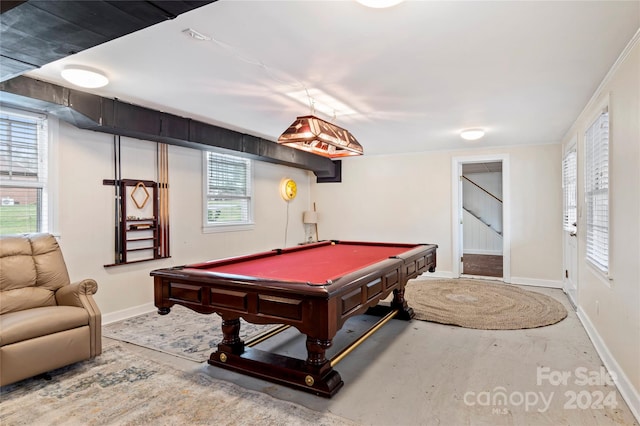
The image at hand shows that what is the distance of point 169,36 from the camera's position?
2.18 metres

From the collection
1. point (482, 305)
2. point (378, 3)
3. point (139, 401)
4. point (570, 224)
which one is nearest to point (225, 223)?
point (139, 401)

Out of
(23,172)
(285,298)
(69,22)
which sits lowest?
(285,298)

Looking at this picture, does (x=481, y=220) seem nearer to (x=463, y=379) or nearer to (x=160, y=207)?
(x=463, y=379)

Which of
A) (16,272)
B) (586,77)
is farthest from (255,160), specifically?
(586,77)

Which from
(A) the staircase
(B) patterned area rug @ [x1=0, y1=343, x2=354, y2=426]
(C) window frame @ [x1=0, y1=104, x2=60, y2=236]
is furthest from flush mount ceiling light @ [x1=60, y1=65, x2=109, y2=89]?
(A) the staircase

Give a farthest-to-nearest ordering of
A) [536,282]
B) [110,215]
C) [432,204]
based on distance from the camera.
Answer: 1. [432,204]
2. [536,282]
3. [110,215]

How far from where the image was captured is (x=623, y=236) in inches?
91.4

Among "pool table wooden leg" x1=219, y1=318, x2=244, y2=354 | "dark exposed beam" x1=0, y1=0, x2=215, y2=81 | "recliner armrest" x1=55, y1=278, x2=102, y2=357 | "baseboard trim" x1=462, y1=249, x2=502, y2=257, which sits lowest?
"baseboard trim" x1=462, y1=249, x2=502, y2=257

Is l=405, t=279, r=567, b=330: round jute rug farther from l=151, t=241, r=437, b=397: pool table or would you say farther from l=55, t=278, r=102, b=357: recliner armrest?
l=55, t=278, r=102, b=357: recliner armrest

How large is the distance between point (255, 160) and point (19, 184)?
10.2 ft

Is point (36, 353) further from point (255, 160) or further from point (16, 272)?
point (255, 160)

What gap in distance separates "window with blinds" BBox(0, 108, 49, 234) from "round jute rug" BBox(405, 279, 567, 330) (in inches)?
159

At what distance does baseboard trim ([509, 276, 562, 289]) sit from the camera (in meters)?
5.48

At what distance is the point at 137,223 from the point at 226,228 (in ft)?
4.57
